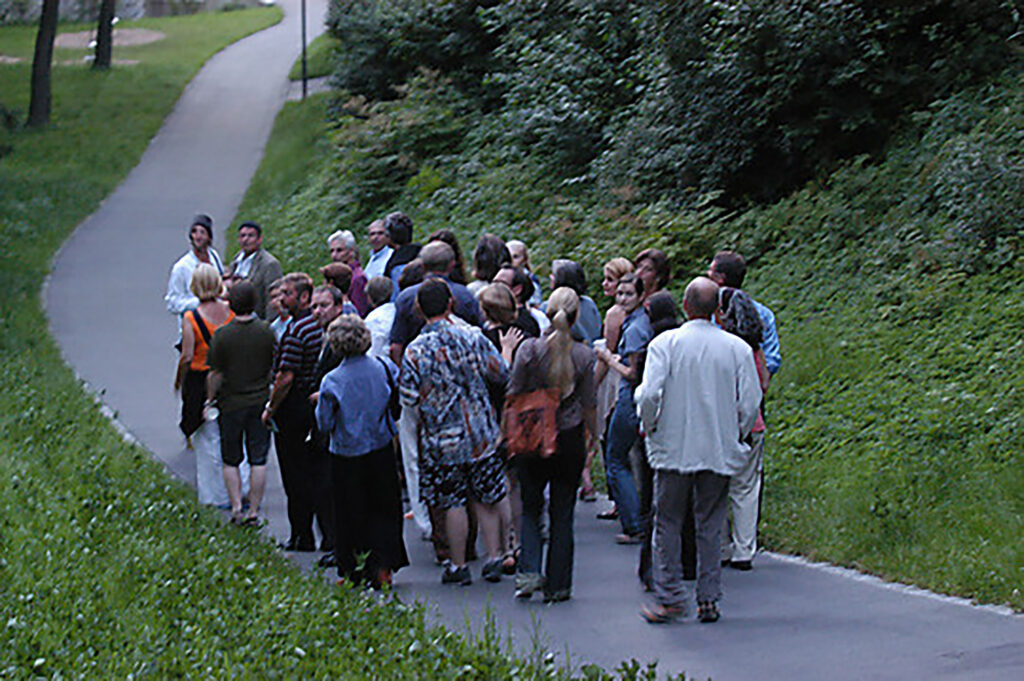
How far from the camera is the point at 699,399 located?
7840mm

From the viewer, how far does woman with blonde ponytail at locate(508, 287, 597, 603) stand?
8320mm

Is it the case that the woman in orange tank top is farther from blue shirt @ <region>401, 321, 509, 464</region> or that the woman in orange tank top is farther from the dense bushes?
the dense bushes

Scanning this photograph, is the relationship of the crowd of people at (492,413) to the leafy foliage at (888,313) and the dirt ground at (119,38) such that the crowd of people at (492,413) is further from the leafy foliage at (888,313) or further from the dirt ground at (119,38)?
the dirt ground at (119,38)

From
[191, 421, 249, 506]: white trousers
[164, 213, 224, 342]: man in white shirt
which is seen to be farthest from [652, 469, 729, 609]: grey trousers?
[164, 213, 224, 342]: man in white shirt

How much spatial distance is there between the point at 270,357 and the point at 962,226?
6.67 meters

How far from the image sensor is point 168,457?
512 inches

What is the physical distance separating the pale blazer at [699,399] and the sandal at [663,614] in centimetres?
81

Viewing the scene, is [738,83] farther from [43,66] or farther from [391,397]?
[43,66]

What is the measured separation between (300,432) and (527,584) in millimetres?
2462

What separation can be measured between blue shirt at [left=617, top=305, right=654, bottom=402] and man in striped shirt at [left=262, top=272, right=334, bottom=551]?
7.53 ft

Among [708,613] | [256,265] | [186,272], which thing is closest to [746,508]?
[708,613]

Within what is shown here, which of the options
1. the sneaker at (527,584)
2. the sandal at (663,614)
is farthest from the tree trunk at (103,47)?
the sandal at (663,614)

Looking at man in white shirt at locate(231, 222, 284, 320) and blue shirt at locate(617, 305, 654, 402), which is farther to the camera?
man in white shirt at locate(231, 222, 284, 320)

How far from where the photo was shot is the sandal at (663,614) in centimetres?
781
